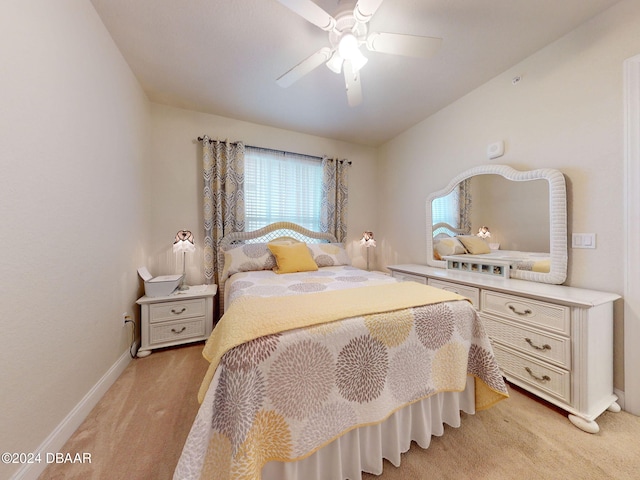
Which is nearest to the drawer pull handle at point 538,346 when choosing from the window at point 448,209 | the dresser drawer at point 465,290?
the dresser drawer at point 465,290

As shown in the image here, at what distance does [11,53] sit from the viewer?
3.05 feet

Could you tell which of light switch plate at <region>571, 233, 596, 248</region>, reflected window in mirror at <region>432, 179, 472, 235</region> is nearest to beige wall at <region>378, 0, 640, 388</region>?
light switch plate at <region>571, 233, 596, 248</region>

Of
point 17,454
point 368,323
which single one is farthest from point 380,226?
point 17,454

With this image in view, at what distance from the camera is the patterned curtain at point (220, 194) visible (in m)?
2.64

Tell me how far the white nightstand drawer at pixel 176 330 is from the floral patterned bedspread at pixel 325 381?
166 centimetres

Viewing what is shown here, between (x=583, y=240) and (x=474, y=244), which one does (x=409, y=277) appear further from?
(x=583, y=240)

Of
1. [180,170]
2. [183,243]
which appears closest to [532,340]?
[183,243]

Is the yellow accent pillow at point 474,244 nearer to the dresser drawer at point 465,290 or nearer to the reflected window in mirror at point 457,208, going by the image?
the reflected window in mirror at point 457,208

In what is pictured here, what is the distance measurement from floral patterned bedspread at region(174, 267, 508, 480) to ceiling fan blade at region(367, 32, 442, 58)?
1.54m

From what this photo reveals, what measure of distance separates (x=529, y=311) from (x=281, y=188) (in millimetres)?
2779

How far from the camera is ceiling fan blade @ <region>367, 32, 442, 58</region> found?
1.32m

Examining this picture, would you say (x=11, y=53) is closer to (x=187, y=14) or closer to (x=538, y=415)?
(x=187, y=14)

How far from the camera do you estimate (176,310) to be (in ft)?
7.11

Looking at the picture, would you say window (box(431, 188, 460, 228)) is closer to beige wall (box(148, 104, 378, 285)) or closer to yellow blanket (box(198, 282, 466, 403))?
yellow blanket (box(198, 282, 466, 403))
